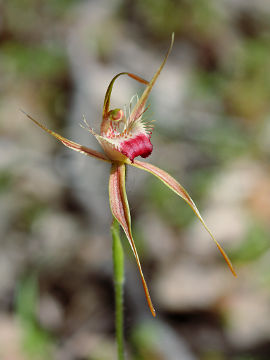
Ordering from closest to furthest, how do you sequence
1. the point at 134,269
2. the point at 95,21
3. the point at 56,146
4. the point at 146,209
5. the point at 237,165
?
the point at 134,269 → the point at 146,209 → the point at 237,165 → the point at 56,146 → the point at 95,21

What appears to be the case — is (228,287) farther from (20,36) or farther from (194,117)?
(20,36)

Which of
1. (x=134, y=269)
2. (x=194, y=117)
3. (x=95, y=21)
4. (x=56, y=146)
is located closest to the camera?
(x=134, y=269)

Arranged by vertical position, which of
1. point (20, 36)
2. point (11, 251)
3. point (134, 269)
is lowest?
point (11, 251)

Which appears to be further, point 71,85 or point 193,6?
point 193,6

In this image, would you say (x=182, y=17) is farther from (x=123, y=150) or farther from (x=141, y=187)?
(x=123, y=150)

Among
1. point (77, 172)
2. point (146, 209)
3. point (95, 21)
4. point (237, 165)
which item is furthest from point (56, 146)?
point (95, 21)

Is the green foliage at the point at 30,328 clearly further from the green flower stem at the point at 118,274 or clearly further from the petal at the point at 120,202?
the petal at the point at 120,202

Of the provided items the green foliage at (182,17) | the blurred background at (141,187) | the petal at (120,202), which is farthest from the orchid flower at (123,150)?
the green foliage at (182,17)
